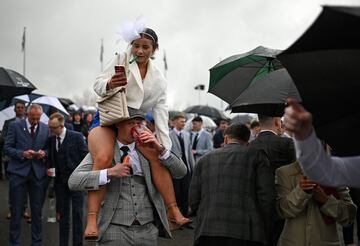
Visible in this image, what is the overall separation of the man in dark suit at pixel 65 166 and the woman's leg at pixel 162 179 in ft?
10.5

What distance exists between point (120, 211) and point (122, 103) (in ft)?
2.67

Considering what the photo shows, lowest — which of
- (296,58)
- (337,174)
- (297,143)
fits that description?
(337,174)

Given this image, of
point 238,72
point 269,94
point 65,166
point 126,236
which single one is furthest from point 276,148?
point 65,166

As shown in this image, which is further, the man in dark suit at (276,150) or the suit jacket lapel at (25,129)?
the suit jacket lapel at (25,129)

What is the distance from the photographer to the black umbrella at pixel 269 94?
12.5ft

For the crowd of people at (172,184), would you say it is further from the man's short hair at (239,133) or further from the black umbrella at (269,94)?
the black umbrella at (269,94)

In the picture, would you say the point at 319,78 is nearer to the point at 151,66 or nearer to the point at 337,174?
the point at 337,174

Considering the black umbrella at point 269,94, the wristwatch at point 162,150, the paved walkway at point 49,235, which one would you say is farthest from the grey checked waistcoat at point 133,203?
the paved walkway at point 49,235

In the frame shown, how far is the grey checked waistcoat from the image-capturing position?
10.7 ft

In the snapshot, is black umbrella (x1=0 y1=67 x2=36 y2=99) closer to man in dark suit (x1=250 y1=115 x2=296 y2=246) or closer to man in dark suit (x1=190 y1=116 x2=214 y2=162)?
man in dark suit (x1=190 y1=116 x2=214 y2=162)

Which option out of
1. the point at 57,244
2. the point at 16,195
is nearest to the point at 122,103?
the point at 16,195

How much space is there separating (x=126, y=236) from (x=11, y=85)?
425 centimetres

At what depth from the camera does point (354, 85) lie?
7.16 feet

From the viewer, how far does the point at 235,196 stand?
3875 millimetres
